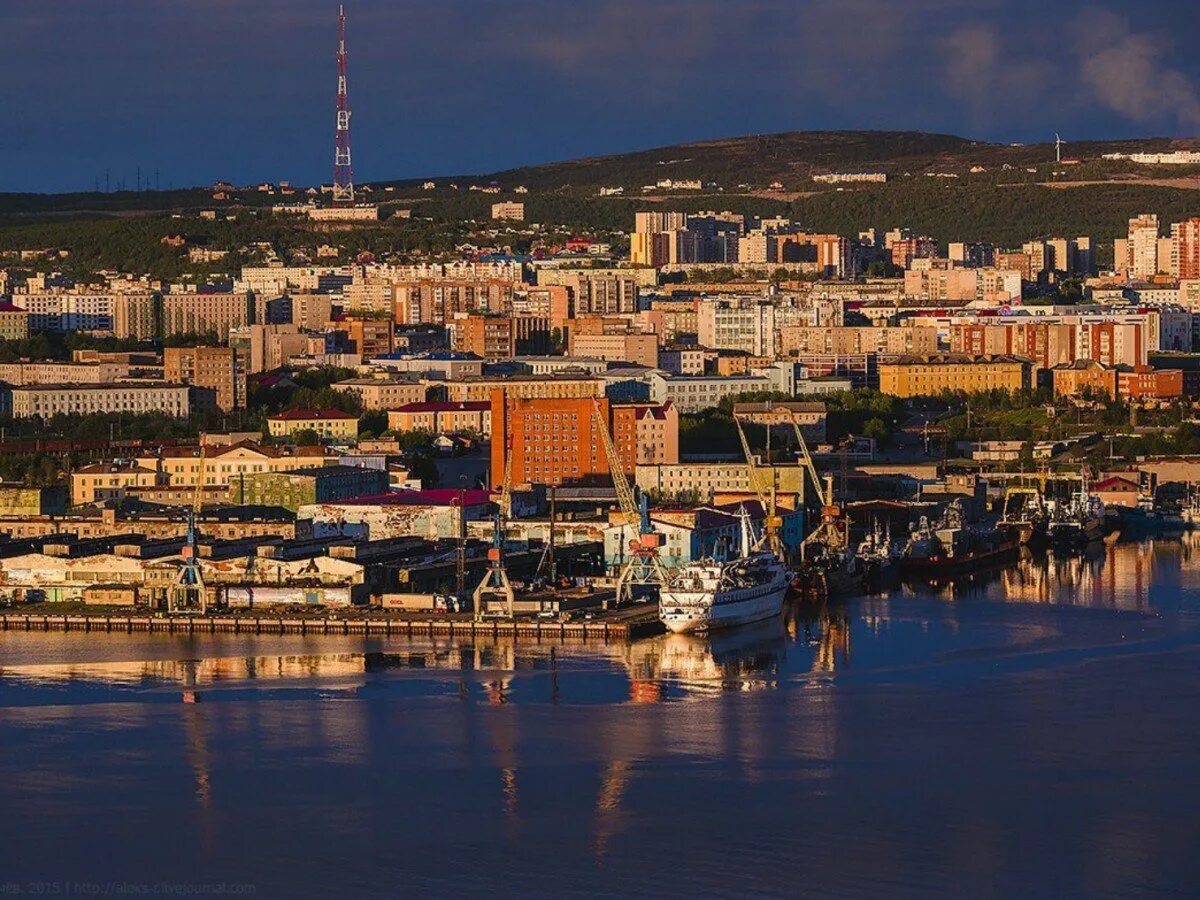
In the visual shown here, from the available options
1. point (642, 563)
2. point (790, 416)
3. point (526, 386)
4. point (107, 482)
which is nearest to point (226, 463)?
point (107, 482)

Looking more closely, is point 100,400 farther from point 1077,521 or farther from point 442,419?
point 1077,521

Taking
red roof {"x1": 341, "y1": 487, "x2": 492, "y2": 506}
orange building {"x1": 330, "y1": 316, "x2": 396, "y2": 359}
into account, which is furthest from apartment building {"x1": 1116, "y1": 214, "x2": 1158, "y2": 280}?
red roof {"x1": 341, "y1": 487, "x2": 492, "y2": 506}

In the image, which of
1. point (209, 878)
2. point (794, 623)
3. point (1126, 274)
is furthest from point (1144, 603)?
point (1126, 274)

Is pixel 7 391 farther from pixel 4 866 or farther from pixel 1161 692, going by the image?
pixel 4 866

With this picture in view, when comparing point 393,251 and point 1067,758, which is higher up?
point 393,251

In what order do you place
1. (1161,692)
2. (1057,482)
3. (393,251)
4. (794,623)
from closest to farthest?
(1161,692)
(794,623)
(1057,482)
(393,251)

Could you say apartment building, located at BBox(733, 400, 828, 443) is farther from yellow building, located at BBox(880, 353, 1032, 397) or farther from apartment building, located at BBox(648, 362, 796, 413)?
yellow building, located at BBox(880, 353, 1032, 397)
